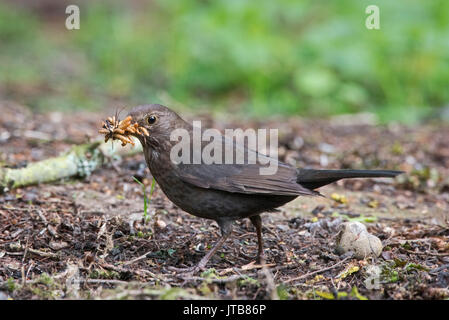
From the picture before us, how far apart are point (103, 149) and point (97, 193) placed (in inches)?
21.8

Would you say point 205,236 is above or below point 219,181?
below

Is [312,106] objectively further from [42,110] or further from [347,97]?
[42,110]

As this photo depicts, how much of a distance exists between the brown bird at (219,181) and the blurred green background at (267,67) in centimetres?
475

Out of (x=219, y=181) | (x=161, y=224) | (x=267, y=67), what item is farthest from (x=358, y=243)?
(x=267, y=67)

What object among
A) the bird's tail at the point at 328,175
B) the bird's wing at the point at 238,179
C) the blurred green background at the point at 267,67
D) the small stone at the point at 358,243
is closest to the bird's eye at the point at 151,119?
the bird's wing at the point at 238,179

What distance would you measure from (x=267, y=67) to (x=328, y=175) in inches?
236

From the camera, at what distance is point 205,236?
16.5 feet

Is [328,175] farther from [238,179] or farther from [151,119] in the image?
[151,119]

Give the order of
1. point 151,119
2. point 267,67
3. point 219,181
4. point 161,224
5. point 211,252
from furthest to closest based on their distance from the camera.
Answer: point 267,67 < point 161,224 < point 151,119 < point 219,181 < point 211,252

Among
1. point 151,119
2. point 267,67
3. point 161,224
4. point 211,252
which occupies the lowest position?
point 211,252

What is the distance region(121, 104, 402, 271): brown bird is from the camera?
4.45 metres

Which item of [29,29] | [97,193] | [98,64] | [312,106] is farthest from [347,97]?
[29,29]

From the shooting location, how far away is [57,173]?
5.64 m
